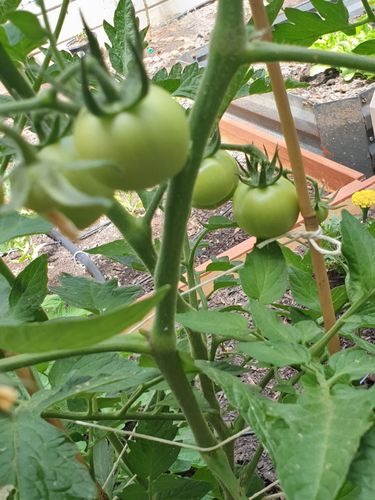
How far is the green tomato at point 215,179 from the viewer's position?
0.69 m

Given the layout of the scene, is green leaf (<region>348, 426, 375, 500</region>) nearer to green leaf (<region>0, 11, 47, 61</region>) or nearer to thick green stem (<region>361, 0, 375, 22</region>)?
green leaf (<region>0, 11, 47, 61</region>)

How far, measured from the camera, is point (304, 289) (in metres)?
0.80

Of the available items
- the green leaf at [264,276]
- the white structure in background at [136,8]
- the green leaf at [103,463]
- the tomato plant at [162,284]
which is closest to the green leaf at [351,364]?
the tomato plant at [162,284]

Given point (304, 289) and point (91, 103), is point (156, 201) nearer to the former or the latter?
point (91, 103)

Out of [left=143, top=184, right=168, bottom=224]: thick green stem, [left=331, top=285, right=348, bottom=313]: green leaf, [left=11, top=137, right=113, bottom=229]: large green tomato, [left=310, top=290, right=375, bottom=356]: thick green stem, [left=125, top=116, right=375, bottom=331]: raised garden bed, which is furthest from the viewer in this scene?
[left=125, top=116, right=375, bottom=331]: raised garden bed

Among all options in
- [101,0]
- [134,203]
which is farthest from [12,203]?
[101,0]

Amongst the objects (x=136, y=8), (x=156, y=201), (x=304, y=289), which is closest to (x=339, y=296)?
(x=304, y=289)

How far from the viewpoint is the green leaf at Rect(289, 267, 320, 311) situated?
791mm

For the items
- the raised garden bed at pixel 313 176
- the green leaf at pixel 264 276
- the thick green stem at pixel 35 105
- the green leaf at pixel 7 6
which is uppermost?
the green leaf at pixel 7 6

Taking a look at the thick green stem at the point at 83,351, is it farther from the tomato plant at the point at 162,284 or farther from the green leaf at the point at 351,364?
the green leaf at the point at 351,364

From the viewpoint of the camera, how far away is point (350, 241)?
65 cm

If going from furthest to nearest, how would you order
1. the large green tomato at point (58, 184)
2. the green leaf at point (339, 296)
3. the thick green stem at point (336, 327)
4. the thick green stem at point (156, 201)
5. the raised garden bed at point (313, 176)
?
the raised garden bed at point (313, 176), the green leaf at point (339, 296), the thick green stem at point (336, 327), the thick green stem at point (156, 201), the large green tomato at point (58, 184)

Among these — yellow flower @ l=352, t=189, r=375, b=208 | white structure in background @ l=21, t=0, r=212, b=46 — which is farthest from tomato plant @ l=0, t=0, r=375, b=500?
white structure in background @ l=21, t=0, r=212, b=46

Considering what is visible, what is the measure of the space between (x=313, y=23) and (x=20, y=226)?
1.53 feet
